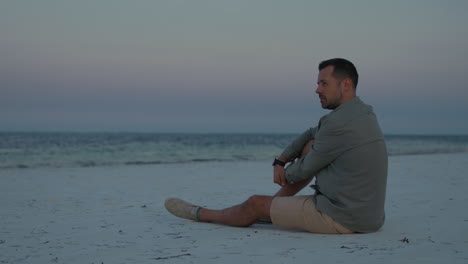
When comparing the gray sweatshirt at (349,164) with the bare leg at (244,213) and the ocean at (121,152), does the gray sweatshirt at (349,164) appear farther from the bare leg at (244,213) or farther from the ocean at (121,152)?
the ocean at (121,152)

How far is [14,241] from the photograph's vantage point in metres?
3.22

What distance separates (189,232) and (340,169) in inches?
49.9

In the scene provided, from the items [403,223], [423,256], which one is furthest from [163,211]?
[423,256]

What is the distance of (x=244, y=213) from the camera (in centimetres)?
345

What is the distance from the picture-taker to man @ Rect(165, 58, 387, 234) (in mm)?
2895

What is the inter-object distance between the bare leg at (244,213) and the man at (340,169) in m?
0.06

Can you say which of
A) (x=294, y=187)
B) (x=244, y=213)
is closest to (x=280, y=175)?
(x=294, y=187)

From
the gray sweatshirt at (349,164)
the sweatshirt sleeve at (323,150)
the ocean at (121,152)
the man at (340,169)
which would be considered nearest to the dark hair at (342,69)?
the man at (340,169)

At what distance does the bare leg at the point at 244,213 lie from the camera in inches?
130

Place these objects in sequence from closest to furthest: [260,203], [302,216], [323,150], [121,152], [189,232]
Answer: [323,150], [302,216], [260,203], [189,232], [121,152]

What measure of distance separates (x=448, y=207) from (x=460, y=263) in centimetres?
222

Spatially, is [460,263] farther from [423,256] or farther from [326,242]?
[326,242]

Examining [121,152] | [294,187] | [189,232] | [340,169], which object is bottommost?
[121,152]

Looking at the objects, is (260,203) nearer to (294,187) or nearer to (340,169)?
(294,187)
